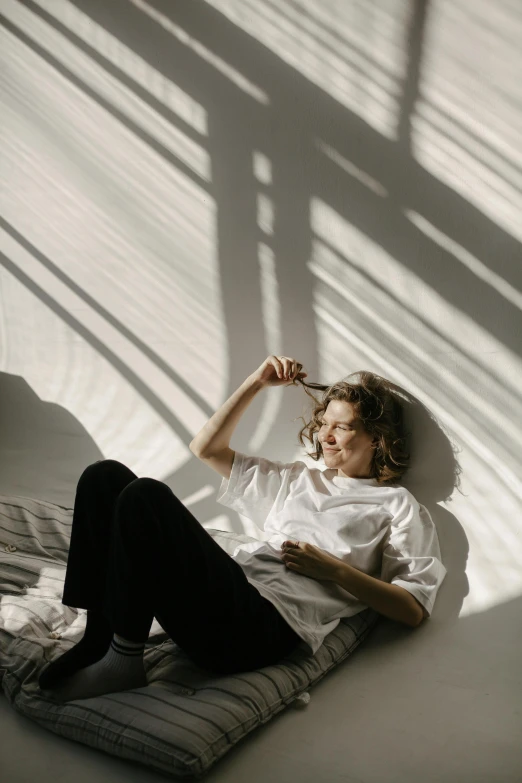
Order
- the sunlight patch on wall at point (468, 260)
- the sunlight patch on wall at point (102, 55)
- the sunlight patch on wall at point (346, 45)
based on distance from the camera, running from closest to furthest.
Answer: the sunlight patch on wall at point (468, 260), the sunlight patch on wall at point (346, 45), the sunlight patch on wall at point (102, 55)

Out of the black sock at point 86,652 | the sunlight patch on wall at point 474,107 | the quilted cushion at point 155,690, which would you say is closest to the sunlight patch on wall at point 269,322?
the sunlight patch on wall at point 474,107

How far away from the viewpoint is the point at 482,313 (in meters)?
1.83

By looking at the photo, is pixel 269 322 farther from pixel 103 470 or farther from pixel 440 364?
pixel 103 470

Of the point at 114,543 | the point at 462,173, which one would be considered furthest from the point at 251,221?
the point at 114,543

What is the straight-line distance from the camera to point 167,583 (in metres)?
1.43

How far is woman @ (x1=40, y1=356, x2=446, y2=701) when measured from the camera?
1.42m

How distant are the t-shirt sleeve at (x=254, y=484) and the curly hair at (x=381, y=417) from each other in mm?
242

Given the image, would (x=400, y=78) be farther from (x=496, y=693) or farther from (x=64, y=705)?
(x=64, y=705)

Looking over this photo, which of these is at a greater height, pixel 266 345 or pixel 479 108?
pixel 479 108

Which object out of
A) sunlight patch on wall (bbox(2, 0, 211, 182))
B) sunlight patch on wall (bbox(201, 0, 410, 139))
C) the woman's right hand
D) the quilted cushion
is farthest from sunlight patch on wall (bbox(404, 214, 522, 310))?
the quilted cushion

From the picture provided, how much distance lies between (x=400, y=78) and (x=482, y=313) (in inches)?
24.9

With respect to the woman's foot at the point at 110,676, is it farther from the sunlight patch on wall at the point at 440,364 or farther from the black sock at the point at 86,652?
the sunlight patch on wall at the point at 440,364

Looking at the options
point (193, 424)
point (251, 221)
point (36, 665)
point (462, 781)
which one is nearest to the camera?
point (462, 781)

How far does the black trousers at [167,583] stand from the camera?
1.40m
